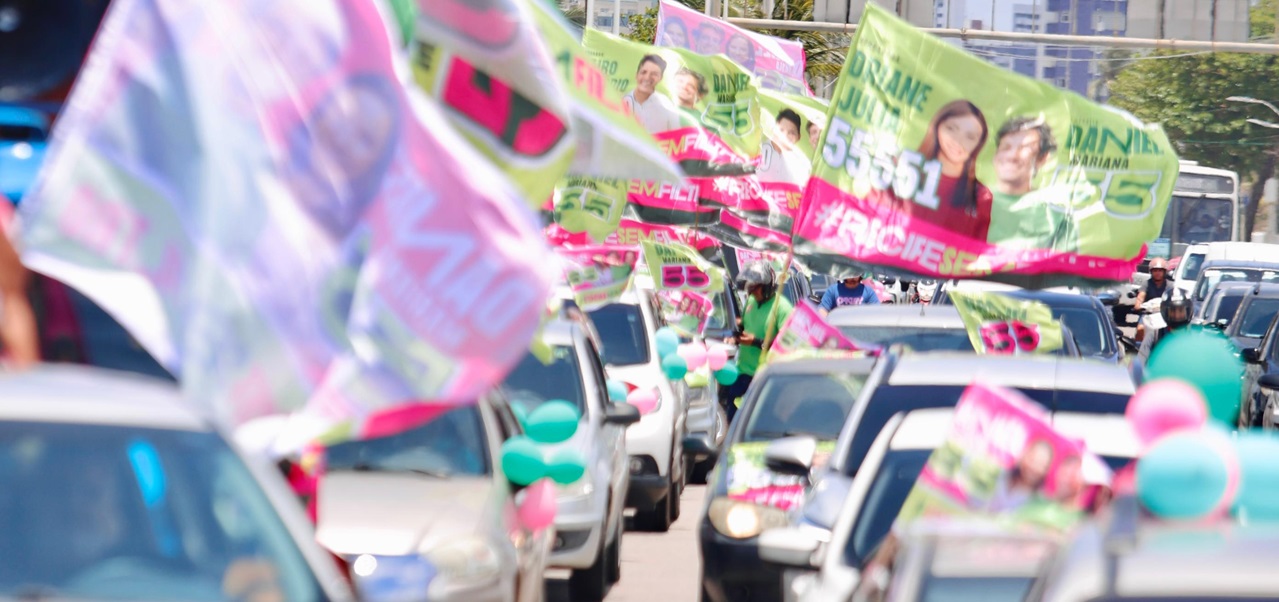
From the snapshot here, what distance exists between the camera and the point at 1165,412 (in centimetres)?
542

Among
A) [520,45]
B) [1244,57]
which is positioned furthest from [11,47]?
[1244,57]

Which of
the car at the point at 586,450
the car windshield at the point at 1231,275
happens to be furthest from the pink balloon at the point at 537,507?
the car windshield at the point at 1231,275

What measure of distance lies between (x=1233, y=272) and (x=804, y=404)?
24.7 metres

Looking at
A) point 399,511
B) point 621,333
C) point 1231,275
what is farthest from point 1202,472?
point 1231,275

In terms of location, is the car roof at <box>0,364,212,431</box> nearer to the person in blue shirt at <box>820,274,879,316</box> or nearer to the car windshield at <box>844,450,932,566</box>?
the car windshield at <box>844,450,932,566</box>

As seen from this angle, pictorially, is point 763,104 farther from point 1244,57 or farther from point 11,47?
point 1244,57

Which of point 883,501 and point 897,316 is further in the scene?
point 897,316

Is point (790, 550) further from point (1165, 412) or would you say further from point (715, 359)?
point (715, 359)

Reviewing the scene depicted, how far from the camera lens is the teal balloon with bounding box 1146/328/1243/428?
6.71m

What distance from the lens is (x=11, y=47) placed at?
732 centimetres

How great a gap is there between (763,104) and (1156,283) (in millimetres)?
6122

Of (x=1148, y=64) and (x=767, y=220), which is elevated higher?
(x=767, y=220)

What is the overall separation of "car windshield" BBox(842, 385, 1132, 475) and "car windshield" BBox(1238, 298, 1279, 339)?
1508 centimetres

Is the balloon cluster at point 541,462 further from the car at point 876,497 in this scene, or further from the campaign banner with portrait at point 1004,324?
the campaign banner with portrait at point 1004,324
